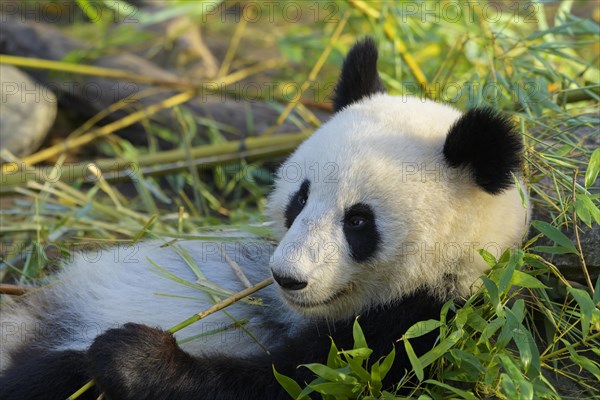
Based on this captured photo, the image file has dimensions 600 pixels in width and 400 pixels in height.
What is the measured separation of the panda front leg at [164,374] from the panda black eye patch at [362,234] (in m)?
0.43

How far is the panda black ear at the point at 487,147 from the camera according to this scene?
207 cm

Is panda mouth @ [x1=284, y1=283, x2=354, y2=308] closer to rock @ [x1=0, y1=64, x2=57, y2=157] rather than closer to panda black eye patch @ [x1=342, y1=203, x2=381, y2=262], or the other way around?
panda black eye patch @ [x1=342, y1=203, x2=381, y2=262]

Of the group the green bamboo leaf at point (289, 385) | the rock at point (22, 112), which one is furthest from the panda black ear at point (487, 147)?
the rock at point (22, 112)

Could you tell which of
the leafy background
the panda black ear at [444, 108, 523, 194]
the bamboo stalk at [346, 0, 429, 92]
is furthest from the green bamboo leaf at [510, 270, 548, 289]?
the bamboo stalk at [346, 0, 429, 92]

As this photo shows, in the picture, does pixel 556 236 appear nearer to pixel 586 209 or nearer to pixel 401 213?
pixel 586 209

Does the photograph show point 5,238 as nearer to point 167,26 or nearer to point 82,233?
point 82,233

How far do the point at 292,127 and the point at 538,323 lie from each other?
2.61 meters

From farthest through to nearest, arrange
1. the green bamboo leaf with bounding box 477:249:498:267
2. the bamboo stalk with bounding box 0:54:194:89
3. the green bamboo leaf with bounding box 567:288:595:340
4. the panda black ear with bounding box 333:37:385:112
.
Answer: the bamboo stalk with bounding box 0:54:194:89
the panda black ear with bounding box 333:37:385:112
the green bamboo leaf with bounding box 477:249:498:267
the green bamboo leaf with bounding box 567:288:595:340

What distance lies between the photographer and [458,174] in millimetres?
2207

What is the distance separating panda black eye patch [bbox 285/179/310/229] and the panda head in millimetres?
14

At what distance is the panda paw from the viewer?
214 centimetres

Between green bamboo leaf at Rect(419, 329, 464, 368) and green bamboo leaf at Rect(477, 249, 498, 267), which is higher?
green bamboo leaf at Rect(477, 249, 498, 267)

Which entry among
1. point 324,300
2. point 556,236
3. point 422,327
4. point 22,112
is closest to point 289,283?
point 324,300

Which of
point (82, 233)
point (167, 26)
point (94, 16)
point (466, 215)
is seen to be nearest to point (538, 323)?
point (466, 215)
